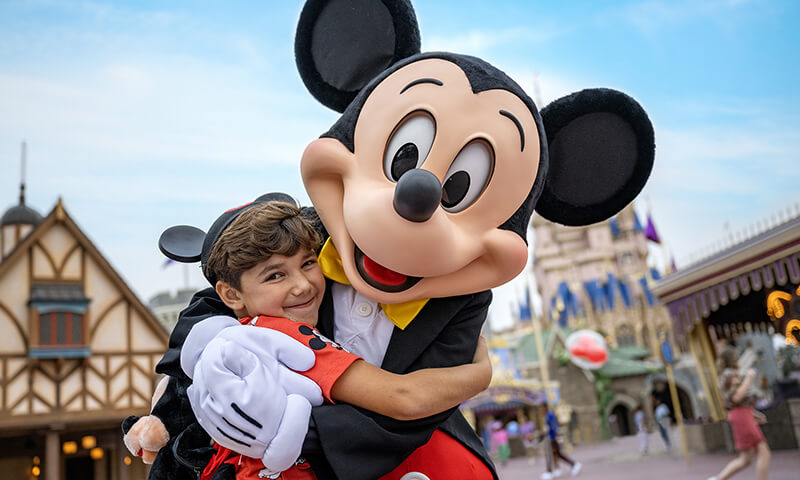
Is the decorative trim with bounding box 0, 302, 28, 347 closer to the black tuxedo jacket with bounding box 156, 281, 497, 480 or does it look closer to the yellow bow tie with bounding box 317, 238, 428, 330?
the black tuxedo jacket with bounding box 156, 281, 497, 480

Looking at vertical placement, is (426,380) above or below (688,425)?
above

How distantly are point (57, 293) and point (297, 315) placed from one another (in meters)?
10.2

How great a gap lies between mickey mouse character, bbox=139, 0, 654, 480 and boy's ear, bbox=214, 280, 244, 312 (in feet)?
0.17

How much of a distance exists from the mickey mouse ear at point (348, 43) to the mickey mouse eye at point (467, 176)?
0.67 metres

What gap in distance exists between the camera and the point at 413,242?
1.67 metres

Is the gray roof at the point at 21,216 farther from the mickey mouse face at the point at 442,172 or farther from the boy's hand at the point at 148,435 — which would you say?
the mickey mouse face at the point at 442,172

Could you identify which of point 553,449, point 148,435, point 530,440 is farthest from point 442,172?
point 530,440

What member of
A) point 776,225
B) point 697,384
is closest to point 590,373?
point 697,384

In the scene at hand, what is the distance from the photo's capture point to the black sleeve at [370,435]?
1.64 m

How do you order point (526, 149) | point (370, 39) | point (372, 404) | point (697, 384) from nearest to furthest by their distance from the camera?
point (372, 404), point (526, 149), point (370, 39), point (697, 384)

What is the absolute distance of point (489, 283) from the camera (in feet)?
6.23

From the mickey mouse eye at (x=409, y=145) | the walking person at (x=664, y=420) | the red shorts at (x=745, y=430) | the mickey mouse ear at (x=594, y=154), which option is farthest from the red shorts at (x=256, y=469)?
the walking person at (x=664, y=420)

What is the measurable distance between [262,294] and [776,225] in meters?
8.09

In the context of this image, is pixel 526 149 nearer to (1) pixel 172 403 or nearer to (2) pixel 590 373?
(1) pixel 172 403
